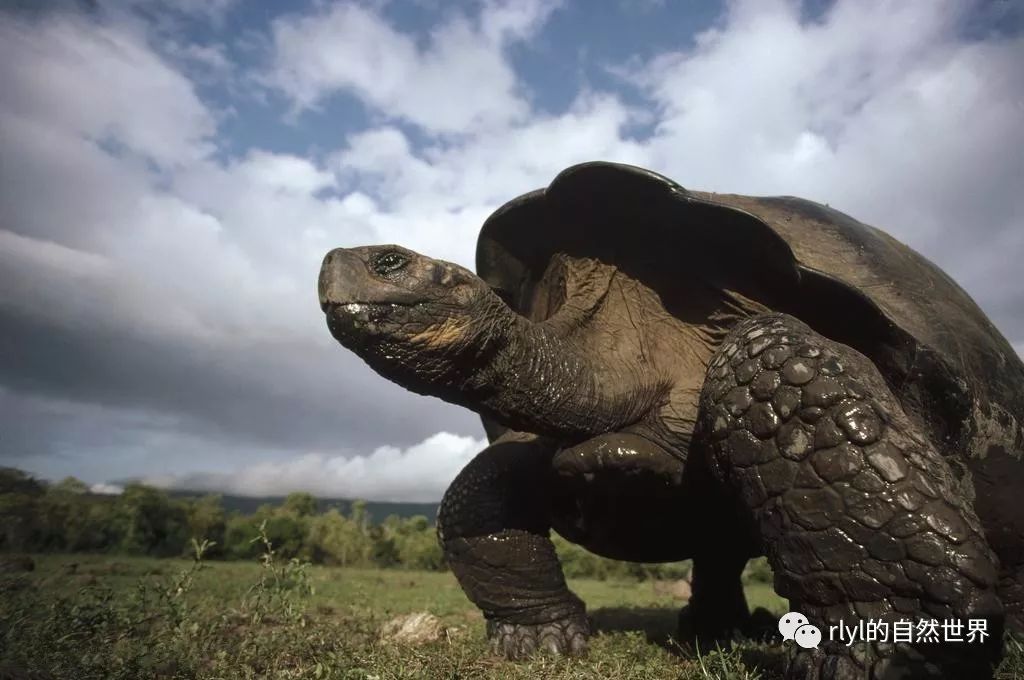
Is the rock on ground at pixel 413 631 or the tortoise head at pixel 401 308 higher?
the tortoise head at pixel 401 308

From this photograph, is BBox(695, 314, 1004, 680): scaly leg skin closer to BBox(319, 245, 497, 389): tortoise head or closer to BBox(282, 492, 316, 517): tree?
BBox(319, 245, 497, 389): tortoise head

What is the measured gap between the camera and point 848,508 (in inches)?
A: 77.3

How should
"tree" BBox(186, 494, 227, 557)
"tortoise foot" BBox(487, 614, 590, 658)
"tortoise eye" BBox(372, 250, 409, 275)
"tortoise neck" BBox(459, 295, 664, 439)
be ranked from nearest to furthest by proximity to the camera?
"tortoise eye" BBox(372, 250, 409, 275)
"tortoise neck" BBox(459, 295, 664, 439)
"tortoise foot" BBox(487, 614, 590, 658)
"tree" BBox(186, 494, 227, 557)

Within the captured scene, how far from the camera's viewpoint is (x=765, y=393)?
225 cm

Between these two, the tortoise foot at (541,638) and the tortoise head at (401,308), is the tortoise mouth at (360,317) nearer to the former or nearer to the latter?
the tortoise head at (401,308)

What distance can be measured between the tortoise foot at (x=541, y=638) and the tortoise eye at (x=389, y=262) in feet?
7.03

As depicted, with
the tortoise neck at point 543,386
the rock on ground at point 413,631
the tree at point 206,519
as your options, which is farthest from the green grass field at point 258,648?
the tree at point 206,519

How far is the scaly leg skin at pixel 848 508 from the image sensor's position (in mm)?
1808

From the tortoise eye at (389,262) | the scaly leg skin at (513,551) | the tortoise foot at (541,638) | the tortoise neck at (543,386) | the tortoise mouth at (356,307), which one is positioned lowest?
the tortoise foot at (541,638)

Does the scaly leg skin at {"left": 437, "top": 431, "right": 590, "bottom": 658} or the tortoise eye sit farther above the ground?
the tortoise eye

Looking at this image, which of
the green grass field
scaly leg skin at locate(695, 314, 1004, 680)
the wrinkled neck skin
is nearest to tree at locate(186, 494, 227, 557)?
the green grass field

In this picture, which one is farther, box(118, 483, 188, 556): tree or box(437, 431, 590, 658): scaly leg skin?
box(118, 483, 188, 556): tree

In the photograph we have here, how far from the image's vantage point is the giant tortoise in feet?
6.35

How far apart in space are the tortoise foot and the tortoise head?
1.67 metres
